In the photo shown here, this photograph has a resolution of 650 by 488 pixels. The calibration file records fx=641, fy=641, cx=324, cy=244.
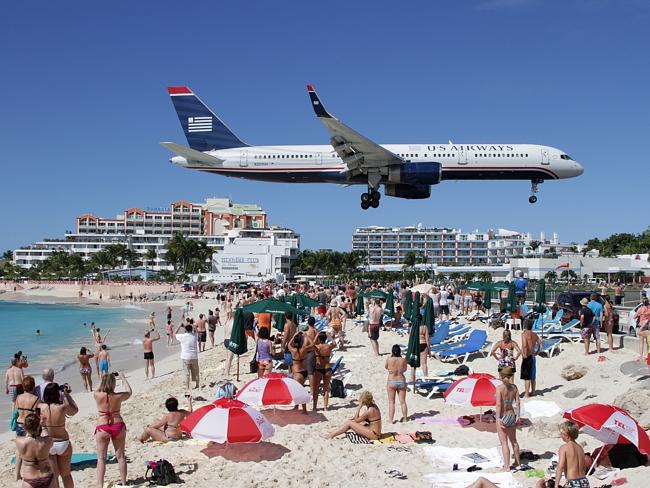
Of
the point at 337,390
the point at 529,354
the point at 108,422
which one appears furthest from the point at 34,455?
the point at 529,354

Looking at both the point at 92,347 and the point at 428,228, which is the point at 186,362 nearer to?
the point at 92,347

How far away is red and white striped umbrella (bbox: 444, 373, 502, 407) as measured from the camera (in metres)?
9.78

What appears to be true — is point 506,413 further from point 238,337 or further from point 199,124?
point 199,124

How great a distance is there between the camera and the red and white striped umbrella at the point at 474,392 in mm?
9781

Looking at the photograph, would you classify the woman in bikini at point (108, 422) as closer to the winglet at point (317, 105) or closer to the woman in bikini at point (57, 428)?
the woman in bikini at point (57, 428)

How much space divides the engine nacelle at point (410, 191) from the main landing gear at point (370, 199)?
2.30 feet

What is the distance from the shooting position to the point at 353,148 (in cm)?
2700

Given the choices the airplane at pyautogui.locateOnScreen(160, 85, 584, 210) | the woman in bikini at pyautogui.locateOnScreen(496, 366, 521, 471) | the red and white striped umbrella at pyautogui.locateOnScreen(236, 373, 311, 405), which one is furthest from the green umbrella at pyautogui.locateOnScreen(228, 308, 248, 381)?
the airplane at pyautogui.locateOnScreen(160, 85, 584, 210)

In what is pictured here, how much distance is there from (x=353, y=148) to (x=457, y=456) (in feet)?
63.6

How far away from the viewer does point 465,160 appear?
28.8 meters

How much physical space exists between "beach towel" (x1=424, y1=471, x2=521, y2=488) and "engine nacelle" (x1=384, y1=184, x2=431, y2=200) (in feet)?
67.2

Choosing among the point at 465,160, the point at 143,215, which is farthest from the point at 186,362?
the point at 143,215

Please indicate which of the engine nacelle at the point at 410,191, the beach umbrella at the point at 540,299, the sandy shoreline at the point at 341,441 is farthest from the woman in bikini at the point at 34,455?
the engine nacelle at the point at 410,191

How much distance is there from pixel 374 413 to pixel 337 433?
2.08 ft
